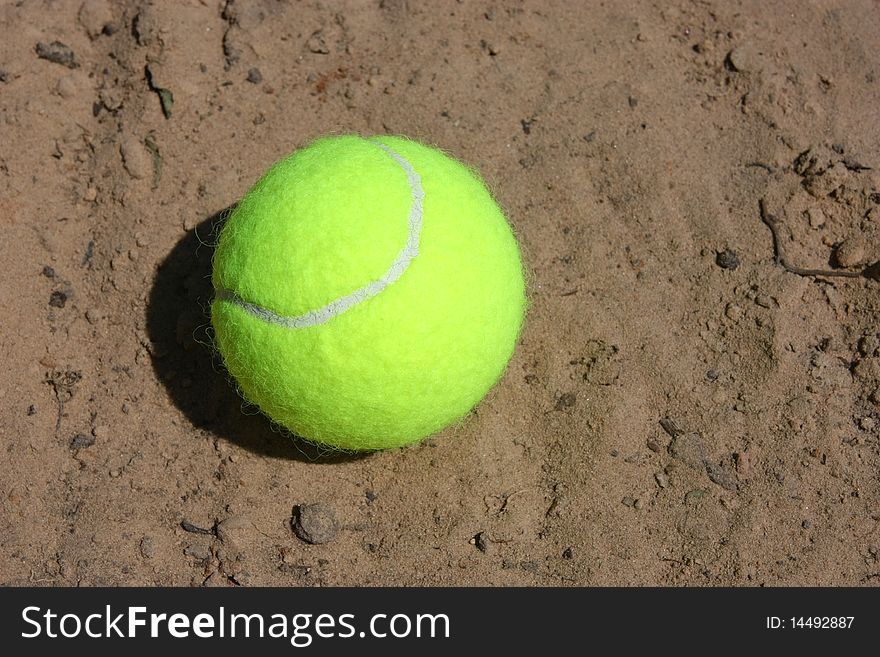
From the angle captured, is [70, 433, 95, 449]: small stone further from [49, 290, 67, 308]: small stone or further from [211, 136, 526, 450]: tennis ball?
[211, 136, 526, 450]: tennis ball

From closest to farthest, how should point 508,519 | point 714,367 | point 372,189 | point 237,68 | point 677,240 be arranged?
point 372,189
point 508,519
point 714,367
point 677,240
point 237,68

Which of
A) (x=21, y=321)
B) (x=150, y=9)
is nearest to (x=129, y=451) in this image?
(x=21, y=321)

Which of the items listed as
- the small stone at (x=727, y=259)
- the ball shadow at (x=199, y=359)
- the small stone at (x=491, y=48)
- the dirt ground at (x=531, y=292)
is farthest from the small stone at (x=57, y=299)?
the small stone at (x=727, y=259)

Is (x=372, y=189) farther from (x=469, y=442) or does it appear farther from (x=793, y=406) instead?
(x=793, y=406)

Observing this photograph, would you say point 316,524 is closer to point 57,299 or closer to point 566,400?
point 566,400

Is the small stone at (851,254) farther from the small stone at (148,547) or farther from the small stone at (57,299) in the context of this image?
the small stone at (57,299)

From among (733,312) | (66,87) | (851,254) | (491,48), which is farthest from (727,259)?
(66,87)
